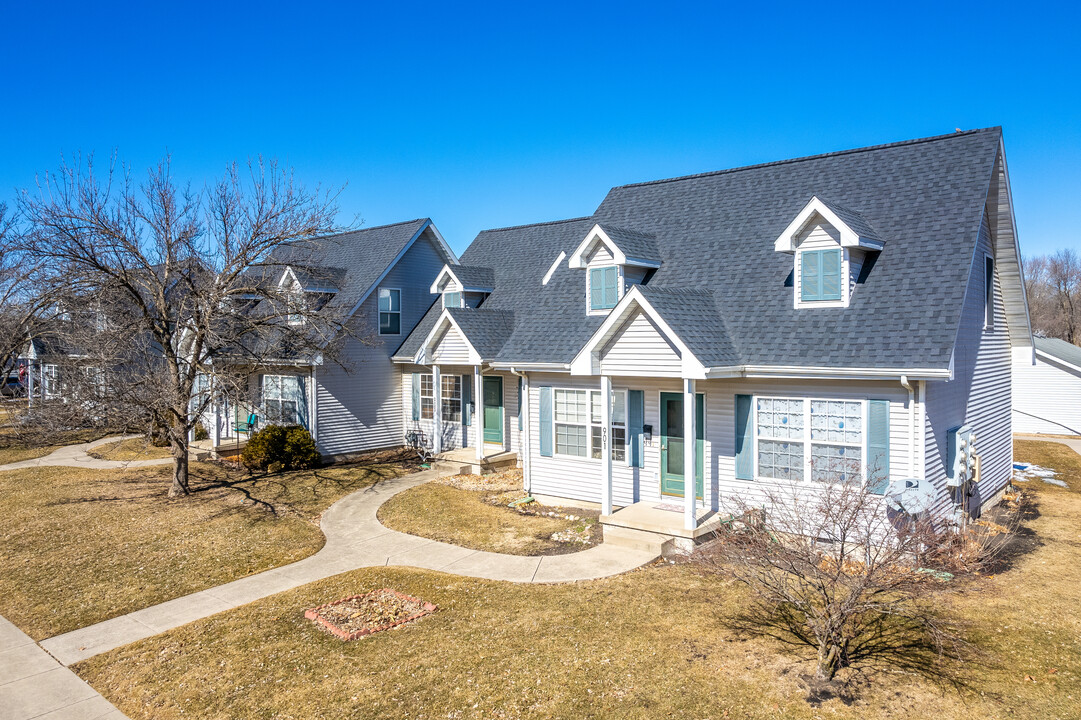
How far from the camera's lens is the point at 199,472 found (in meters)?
20.1

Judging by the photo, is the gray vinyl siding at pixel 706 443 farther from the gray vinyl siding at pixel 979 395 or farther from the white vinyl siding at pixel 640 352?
the white vinyl siding at pixel 640 352

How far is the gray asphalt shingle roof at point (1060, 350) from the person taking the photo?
28203 mm

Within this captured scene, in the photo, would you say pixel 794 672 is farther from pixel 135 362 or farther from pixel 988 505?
pixel 135 362

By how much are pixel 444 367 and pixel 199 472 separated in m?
7.82

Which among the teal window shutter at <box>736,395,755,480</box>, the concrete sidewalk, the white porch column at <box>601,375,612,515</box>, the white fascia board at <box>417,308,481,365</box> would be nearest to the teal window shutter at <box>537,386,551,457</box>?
the white porch column at <box>601,375,612,515</box>

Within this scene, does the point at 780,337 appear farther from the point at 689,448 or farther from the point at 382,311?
the point at 382,311

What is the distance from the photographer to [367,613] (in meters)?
9.57

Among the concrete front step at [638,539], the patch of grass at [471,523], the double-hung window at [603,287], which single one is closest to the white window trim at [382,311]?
the patch of grass at [471,523]

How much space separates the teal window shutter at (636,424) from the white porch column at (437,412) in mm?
7659

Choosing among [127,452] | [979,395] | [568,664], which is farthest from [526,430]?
[127,452]

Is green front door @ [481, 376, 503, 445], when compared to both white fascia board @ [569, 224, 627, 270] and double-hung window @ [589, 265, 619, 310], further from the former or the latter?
white fascia board @ [569, 224, 627, 270]

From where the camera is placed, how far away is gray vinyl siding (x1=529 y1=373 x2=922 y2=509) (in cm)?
1113

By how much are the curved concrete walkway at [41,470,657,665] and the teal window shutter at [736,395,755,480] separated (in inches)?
92.8

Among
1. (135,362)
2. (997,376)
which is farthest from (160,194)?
(997,376)
